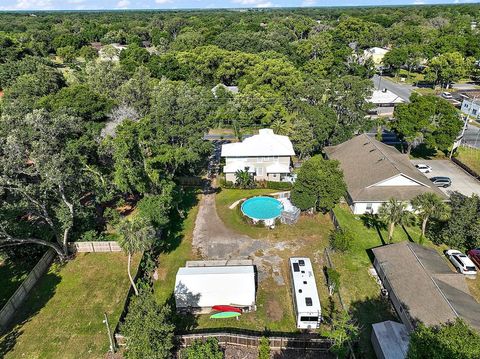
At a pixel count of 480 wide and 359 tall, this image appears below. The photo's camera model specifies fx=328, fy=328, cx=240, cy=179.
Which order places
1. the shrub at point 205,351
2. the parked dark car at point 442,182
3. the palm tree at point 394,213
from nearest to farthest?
the shrub at point 205,351, the palm tree at point 394,213, the parked dark car at point 442,182

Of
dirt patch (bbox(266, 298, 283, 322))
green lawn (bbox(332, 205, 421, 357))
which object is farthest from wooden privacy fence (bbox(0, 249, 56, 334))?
green lawn (bbox(332, 205, 421, 357))

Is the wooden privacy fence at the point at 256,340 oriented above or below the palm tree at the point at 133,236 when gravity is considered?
below

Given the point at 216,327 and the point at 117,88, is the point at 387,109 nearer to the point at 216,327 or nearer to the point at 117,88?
the point at 117,88

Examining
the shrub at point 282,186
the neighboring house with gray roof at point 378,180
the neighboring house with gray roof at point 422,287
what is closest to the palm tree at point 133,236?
the neighboring house with gray roof at point 422,287

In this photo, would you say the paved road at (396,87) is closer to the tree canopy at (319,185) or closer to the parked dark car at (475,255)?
the tree canopy at (319,185)

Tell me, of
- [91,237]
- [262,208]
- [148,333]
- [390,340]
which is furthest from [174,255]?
[390,340]

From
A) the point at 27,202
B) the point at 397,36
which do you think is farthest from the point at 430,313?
the point at 397,36

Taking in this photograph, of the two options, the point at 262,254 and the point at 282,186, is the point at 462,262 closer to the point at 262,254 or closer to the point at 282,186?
the point at 262,254
